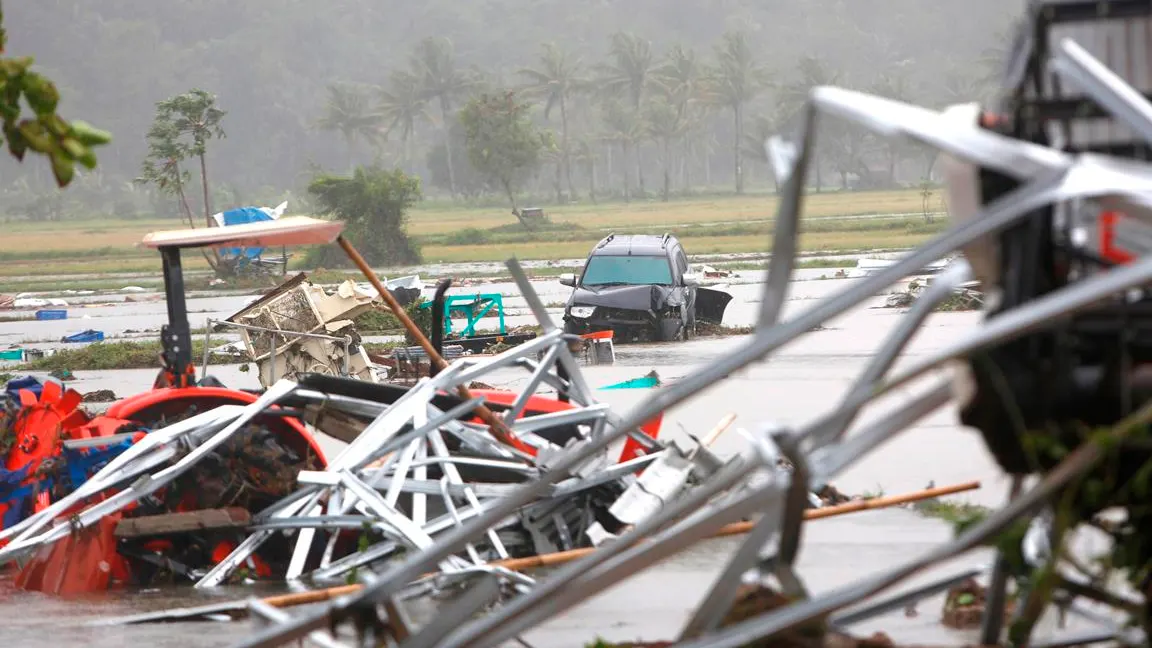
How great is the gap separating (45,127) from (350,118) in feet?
448

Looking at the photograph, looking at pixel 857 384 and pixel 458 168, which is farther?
pixel 458 168

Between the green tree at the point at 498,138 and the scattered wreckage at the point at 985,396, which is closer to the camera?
the scattered wreckage at the point at 985,396

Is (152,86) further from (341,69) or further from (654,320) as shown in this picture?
(654,320)

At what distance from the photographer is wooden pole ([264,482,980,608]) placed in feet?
24.3

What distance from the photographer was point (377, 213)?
6322 centimetres

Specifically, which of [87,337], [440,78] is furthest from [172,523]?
[440,78]

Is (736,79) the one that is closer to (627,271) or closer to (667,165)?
(667,165)

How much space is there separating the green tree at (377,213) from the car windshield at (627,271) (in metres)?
37.5

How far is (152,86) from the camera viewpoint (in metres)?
171

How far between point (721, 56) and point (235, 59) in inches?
2615

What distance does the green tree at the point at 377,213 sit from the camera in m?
62.6

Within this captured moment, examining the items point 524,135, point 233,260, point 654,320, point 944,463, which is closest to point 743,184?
point 524,135

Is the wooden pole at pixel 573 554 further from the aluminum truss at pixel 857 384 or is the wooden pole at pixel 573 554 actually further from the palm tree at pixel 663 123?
the palm tree at pixel 663 123


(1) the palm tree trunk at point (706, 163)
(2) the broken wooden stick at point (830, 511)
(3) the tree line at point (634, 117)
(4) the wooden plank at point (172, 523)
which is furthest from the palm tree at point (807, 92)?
(4) the wooden plank at point (172, 523)
